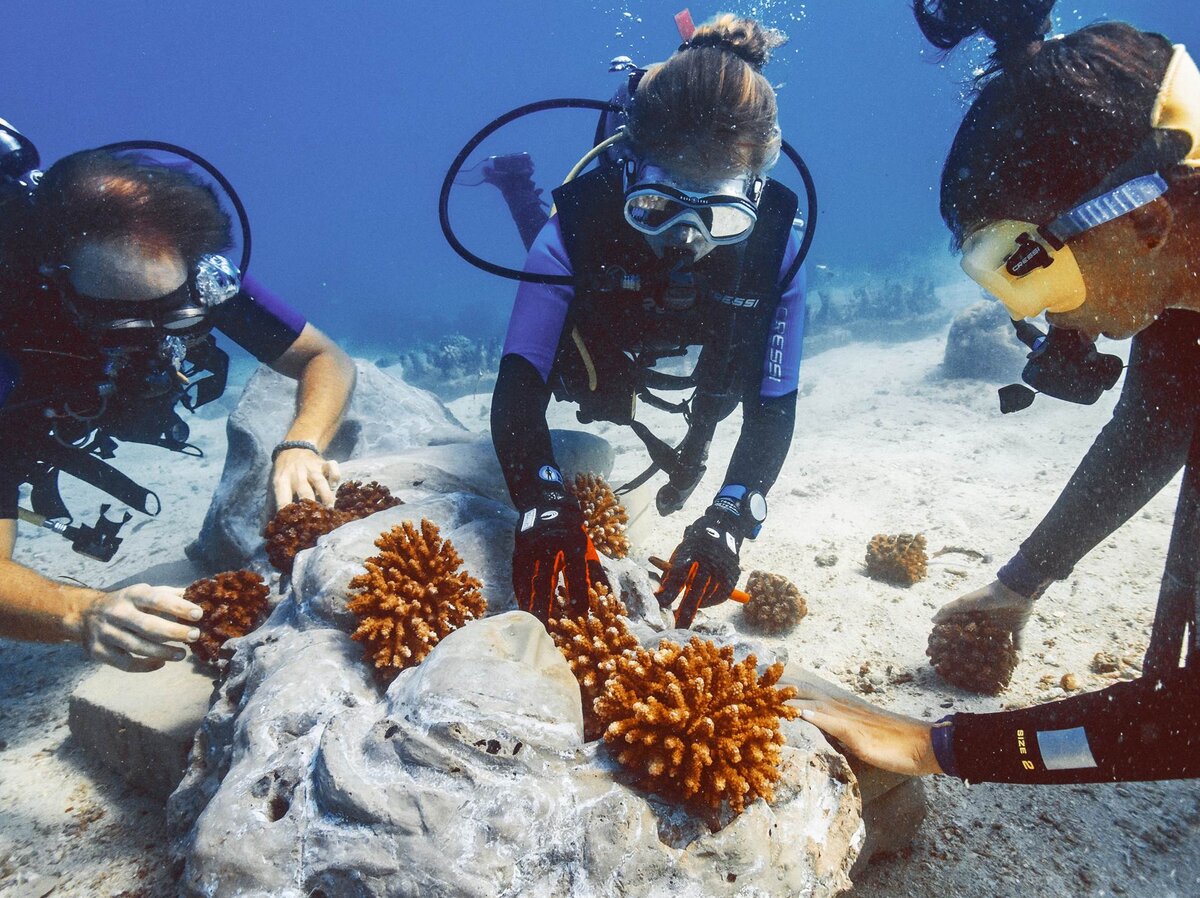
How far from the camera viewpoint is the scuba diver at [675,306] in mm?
3320

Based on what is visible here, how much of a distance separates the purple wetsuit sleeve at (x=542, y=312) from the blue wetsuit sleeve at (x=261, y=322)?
233cm

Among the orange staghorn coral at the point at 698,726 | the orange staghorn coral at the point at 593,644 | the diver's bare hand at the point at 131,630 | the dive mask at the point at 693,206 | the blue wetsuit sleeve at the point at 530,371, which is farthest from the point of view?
the blue wetsuit sleeve at the point at 530,371

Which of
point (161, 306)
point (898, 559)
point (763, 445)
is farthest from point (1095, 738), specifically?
point (161, 306)

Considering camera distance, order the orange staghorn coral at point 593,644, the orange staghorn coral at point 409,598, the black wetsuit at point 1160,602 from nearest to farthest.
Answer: the black wetsuit at point 1160,602 → the orange staghorn coral at point 593,644 → the orange staghorn coral at point 409,598

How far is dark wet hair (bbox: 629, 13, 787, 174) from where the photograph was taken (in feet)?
10.8

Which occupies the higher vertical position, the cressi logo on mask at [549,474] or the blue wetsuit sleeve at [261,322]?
the blue wetsuit sleeve at [261,322]

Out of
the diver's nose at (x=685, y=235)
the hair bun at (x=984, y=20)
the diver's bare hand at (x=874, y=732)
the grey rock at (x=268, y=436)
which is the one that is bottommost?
the grey rock at (x=268, y=436)

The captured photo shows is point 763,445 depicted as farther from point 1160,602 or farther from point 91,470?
point 91,470

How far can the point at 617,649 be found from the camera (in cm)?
269

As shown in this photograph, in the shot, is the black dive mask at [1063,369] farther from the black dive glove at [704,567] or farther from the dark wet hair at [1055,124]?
the black dive glove at [704,567]

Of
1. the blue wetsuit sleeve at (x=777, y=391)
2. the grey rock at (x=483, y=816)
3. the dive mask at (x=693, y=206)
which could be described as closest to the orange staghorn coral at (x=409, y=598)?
the grey rock at (x=483, y=816)

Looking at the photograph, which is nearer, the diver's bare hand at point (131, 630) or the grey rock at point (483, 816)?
the grey rock at point (483, 816)

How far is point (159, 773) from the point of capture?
3.43 meters

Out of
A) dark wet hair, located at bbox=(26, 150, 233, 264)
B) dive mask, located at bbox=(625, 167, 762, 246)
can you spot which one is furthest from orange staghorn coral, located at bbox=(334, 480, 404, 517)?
dive mask, located at bbox=(625, 167, 762, 246)
